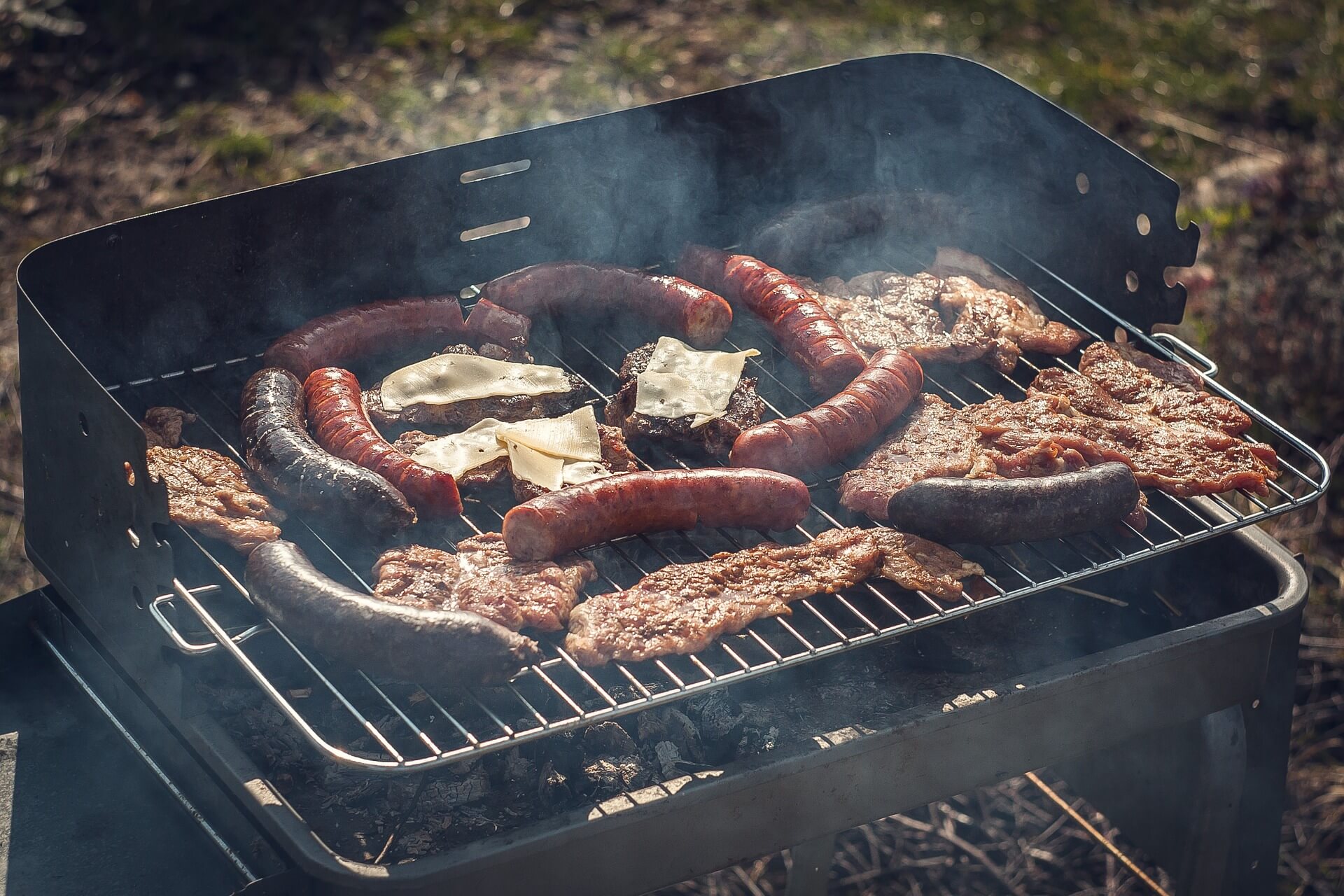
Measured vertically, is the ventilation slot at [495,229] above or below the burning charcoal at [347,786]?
above

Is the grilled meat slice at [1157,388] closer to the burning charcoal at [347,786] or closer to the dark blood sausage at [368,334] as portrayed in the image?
the dark blood sausage at [368,334]

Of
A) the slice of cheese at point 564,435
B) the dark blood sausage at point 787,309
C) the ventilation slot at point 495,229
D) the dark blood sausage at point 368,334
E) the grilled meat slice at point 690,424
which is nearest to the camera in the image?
the slice of cheese at point 564,435

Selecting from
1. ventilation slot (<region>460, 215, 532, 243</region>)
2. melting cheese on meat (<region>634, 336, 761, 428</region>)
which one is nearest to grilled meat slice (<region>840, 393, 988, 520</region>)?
melting cheese on meat (<region>634, 336, 761, 428</region>)

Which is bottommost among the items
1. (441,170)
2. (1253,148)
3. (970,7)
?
(1253,148)

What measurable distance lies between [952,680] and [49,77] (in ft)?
22.8

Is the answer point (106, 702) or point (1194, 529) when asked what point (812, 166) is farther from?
point (106, 702)

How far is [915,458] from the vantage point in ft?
13.1

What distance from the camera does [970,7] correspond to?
9.60 meters

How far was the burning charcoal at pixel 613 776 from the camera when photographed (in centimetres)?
333

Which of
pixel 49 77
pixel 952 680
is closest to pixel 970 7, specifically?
pixel 49 77

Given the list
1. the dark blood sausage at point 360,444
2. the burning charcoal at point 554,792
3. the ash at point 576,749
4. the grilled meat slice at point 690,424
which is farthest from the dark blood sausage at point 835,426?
the burning charcoal at point 554,792

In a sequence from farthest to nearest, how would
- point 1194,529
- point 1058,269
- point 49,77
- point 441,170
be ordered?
1. point 49,77
2. point 1058,269
3. point 441,170
4. point 1194,529

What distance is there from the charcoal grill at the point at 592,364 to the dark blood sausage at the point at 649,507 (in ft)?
0.46

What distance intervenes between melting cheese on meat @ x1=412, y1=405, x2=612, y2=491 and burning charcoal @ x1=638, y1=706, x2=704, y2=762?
656 mm
